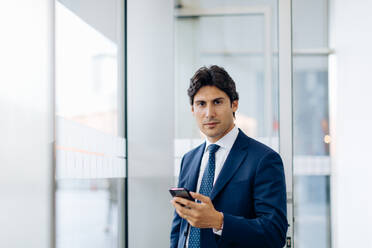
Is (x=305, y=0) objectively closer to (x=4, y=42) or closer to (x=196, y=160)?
(x=196, y=160)

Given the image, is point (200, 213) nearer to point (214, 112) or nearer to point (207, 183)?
point (207, 183)

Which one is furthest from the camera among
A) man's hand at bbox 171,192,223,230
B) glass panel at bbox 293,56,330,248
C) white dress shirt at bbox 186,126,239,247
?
glass panel at bbox 293,56,330,248

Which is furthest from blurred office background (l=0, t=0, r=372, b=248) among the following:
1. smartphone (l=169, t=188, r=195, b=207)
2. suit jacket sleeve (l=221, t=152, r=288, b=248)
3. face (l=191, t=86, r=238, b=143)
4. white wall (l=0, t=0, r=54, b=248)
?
suit jacket sleeve (l=221, t=152, r=288, b=248)

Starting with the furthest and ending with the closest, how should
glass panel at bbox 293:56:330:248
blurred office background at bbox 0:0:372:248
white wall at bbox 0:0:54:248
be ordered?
glass panel at bbox 293:56:330:248 < blurred office background at bbox 0:0:372:248 < white wall at bbox 0:0:54:248

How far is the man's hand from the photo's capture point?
61.3 inches

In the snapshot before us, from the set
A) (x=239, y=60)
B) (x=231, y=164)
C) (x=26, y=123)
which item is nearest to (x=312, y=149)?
(x=239, y=60)

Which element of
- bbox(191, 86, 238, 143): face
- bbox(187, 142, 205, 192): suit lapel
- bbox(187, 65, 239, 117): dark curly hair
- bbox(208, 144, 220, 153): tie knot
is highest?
bbox(187, 65, 239, 117): dark curly hair

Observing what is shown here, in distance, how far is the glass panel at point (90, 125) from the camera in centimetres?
164

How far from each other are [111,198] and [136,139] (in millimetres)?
442

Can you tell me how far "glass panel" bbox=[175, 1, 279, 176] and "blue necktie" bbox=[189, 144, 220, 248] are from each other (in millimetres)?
897

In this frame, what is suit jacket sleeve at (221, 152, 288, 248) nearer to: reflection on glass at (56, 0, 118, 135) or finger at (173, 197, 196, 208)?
finger at (173, 197, 196, 208)

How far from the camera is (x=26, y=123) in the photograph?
1.33 m

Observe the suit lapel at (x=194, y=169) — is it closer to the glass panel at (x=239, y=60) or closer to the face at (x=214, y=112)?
the face at (x=214, y=112)

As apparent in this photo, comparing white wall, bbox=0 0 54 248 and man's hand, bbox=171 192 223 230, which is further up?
white wall, bbox=0 0 54 248
